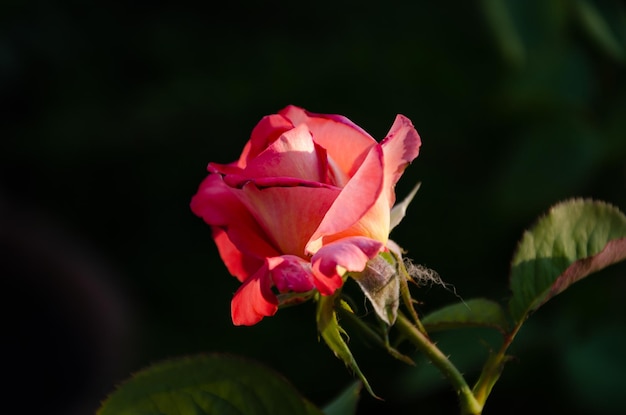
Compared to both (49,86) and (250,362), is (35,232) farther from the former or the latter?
(250,362)

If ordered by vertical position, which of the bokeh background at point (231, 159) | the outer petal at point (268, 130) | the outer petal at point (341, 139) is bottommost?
the bokeh background at point (231, 159)

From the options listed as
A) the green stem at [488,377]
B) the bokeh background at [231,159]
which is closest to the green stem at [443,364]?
the green stem at [488,377]

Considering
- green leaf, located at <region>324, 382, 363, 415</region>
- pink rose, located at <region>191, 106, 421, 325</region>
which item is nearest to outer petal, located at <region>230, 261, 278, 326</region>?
pink rose, located at <region>191, 106, 421, 325</region>

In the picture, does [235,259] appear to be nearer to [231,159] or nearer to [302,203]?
[302,203]

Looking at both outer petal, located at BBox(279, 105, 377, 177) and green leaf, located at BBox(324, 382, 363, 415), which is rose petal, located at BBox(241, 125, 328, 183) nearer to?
outer petal, located at BBox(279, 105, 377, 177)

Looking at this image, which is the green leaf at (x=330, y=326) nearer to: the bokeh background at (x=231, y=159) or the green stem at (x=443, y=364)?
the green stem at (x=443, y=364)

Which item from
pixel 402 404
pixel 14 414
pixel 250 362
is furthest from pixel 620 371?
pixel 14 414
